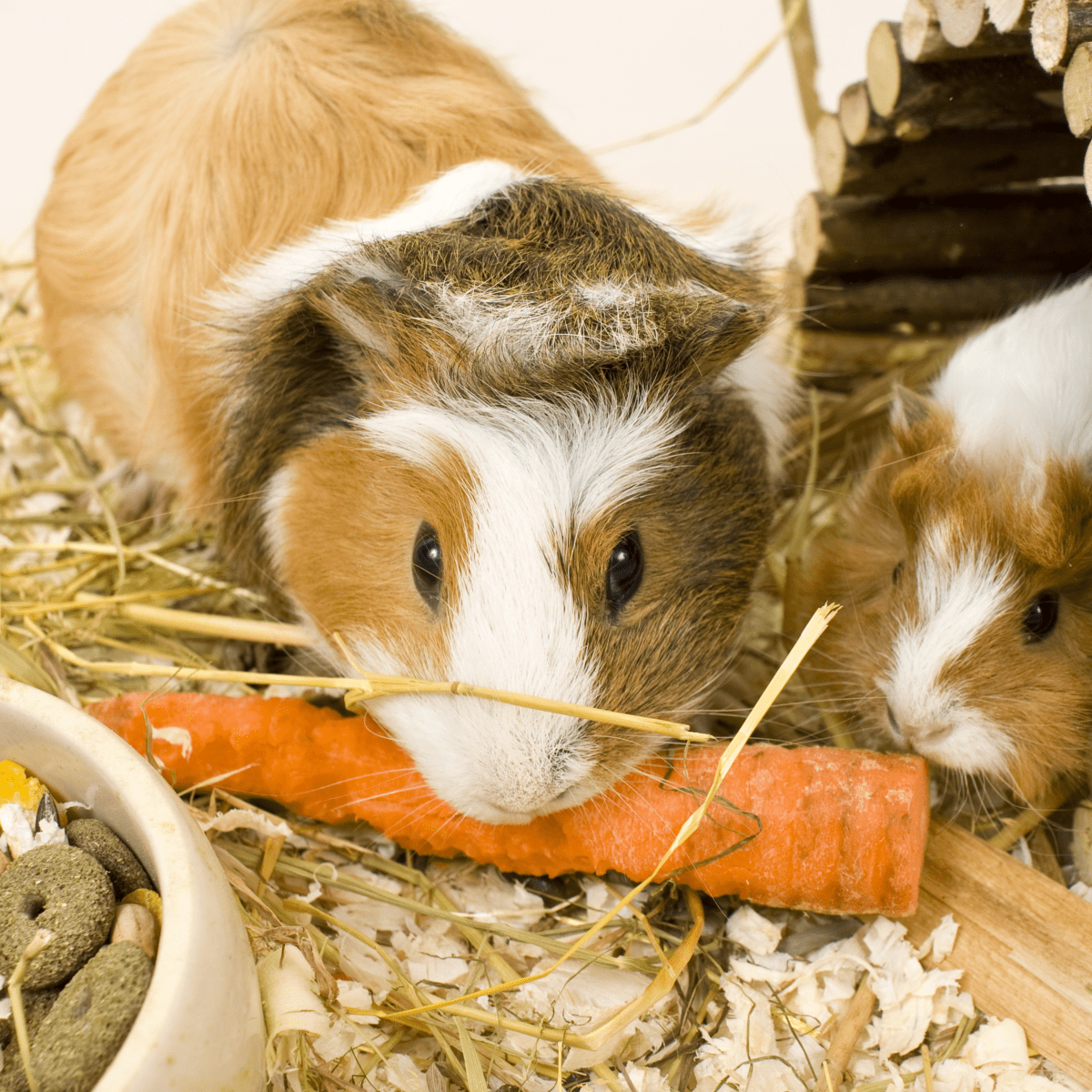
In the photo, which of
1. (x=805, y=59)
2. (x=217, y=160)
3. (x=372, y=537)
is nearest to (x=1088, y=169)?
(x=372, y=537)

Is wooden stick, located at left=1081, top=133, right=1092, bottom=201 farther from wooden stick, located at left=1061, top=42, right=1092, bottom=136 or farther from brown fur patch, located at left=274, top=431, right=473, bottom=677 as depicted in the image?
brown fur patch, located at left=274, top=431, right=473, bottom=677

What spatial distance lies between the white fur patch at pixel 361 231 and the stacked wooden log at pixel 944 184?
2.32ft

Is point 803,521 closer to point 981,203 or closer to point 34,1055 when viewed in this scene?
point 981,203

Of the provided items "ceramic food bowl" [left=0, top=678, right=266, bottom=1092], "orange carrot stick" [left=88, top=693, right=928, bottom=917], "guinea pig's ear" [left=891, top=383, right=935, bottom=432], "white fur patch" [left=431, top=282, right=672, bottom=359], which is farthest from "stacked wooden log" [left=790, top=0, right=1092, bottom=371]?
"ceramic food bowl" [left=0, top=678, right=266, bottom=1092]

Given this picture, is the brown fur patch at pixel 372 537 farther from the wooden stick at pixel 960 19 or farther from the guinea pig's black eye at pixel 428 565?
the wooden stick at pixel 960 19

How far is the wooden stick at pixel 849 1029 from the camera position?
1.35 metres

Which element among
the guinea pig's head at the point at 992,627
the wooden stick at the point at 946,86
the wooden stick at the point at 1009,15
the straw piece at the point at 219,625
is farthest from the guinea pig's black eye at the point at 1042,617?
the straw piece at the point at 219,625

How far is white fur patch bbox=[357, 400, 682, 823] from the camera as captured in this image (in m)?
1.25

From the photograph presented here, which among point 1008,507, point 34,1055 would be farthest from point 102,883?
Answer: point 1008,507

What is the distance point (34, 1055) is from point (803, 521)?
1521 mm

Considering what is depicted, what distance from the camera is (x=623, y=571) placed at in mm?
1373

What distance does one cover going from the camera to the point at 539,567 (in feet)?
4.18

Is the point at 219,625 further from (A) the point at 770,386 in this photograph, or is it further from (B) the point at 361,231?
(A) the point at 770,386

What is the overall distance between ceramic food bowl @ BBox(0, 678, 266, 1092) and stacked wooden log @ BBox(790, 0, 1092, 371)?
138 centimetres
